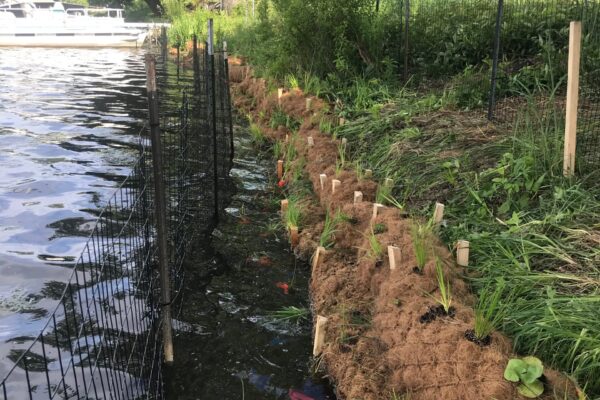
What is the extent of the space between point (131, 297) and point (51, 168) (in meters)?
4.67

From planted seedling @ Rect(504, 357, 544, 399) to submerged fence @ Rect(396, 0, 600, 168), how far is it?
3679 mm

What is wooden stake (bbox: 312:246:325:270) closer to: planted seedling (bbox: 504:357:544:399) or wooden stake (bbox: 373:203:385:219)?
wooden stake (bbox: 373:203:385:219)

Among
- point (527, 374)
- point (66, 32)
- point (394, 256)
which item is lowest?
point (527, 374)

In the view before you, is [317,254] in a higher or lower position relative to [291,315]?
higher

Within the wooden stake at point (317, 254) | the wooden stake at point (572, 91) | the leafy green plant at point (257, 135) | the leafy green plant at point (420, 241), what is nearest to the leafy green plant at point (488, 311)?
the leafy green plant at point (420, 241)

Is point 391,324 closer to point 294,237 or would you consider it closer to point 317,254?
point 317,254

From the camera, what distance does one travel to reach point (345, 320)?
4027mm

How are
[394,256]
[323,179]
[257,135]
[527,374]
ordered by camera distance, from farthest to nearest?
[257,135] → [323,179] → [394,256] → [527,374]

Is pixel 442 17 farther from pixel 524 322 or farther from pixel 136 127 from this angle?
pixel 524 322

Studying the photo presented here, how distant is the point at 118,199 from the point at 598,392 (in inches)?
232

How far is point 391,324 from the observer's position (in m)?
3.59

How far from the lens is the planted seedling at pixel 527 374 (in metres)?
2.66

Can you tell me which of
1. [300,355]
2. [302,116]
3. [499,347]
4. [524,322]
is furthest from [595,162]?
[302,116]

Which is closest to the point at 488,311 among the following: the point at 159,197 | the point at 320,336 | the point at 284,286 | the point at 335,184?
the point at 320,336
